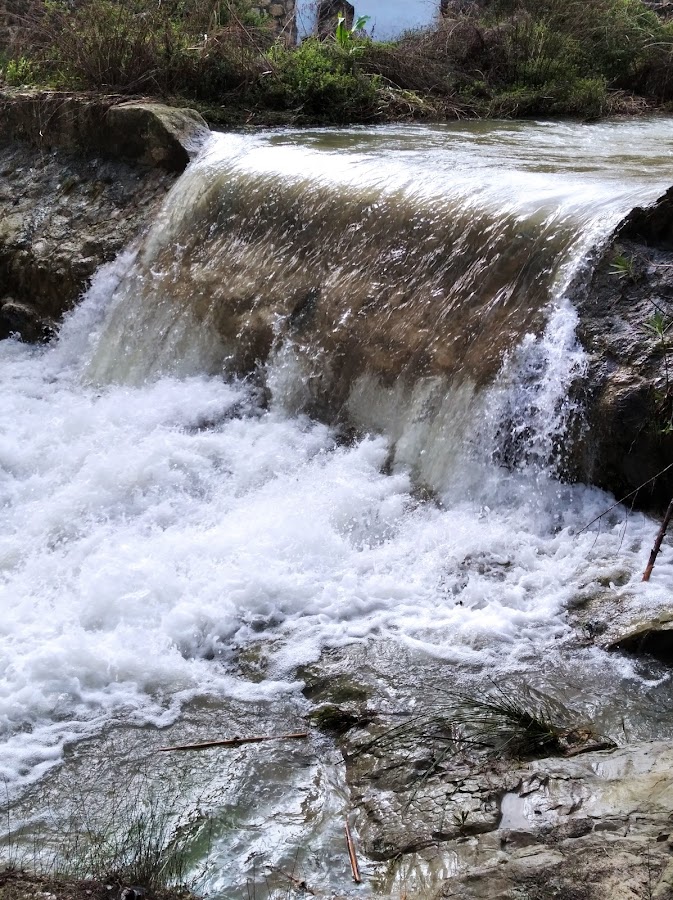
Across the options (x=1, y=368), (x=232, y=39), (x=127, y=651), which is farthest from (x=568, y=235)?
(x=232, y=39)

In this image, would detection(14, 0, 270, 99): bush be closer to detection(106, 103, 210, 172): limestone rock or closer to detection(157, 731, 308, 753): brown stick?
detection(106, 103, 210, 172): limestone rock

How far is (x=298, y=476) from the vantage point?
5.07 m

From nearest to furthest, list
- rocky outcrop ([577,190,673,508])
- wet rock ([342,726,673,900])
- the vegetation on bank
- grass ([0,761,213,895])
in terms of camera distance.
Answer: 1. wet rock ([342,726,673,900])
2. grass ([0,761,213,895])
3. rocky outcrop ([577,190,673,508])
4. the vegetation on bank

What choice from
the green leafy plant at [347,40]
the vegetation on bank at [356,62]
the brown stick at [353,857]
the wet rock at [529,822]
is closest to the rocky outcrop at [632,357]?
the wet rock at [529,822]

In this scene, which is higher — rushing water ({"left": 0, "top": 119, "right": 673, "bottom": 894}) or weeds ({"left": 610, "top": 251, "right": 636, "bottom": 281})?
weeds ({"left": 610, "top": 251, "right": 636, "bottom": 281})

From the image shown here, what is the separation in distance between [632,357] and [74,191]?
18.6 ft

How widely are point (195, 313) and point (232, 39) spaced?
4.37 metres

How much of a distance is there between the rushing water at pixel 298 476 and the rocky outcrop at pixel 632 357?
132mm

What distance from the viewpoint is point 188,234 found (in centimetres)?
700

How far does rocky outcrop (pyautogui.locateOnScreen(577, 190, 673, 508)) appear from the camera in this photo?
13.7 ft

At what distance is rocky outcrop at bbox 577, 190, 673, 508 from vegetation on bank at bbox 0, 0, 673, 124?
555cm

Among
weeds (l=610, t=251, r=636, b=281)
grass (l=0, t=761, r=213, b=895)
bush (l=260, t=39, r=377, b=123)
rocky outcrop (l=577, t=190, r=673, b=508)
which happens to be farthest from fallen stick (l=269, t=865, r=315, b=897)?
bush (l=260, t=39, r=377, b=123)

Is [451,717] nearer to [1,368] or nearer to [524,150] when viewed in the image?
[1,368]

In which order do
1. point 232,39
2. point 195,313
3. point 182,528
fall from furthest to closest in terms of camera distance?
point 232,39 < point 195,313 < point 182,528
